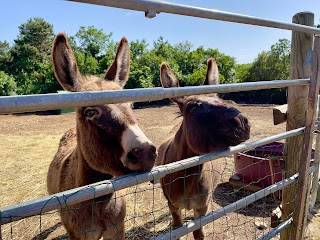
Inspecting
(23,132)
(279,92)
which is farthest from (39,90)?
(279,92)

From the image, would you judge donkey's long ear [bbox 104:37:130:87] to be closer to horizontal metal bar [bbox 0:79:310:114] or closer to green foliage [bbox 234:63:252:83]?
horizontal metal bar [bbox 0:79:310:114]

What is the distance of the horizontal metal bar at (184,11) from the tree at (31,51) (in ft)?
81.9

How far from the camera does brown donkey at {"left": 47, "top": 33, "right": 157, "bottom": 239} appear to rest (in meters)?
1.59

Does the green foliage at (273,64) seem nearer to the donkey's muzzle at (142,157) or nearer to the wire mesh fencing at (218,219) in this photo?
the wire mesh fencing at (218,219)

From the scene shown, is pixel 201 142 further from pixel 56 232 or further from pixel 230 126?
pixel 56 232

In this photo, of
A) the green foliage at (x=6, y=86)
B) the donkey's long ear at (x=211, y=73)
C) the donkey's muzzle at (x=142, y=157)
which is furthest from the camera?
the green foliage at (x=6, y=86)

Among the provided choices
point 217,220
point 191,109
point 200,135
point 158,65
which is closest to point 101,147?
point 200,135

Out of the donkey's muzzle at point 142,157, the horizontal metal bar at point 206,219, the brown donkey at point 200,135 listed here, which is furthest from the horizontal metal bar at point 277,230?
the donkey's muzzle at point 142,157

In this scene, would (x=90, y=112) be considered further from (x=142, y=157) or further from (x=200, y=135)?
(x=200, y=135)

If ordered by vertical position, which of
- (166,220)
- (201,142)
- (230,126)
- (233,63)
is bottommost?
(166,220)

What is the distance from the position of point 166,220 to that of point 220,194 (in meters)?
1.19

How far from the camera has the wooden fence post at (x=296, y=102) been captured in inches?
90.8

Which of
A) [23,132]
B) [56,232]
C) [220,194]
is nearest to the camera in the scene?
[56,232]

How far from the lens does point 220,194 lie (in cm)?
476
